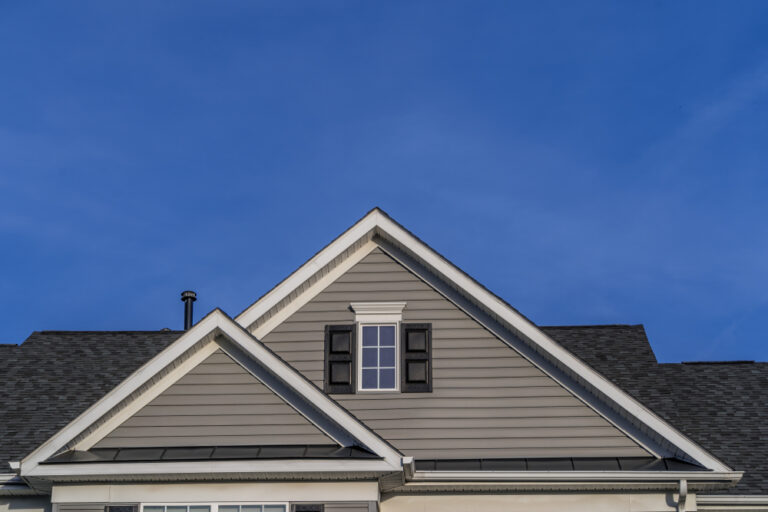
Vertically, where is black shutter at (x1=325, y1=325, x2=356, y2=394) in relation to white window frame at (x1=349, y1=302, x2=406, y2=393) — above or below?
below

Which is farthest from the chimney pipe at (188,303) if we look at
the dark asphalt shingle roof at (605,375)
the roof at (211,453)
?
the roof at (211,453)

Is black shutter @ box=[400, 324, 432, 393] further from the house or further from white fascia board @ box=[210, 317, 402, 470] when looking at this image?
white fascia board @ box=[210, 317, 402, 470]

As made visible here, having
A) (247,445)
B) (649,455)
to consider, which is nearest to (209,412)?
(247,445)

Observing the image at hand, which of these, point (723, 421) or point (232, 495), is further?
point (723, 421)

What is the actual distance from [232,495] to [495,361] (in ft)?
15.9

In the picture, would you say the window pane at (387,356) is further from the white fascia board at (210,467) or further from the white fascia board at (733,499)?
the white fascia board at (733,499)

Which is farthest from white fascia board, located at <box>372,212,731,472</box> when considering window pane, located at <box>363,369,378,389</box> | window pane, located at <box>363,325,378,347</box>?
window pane, located at <box>363,369,378,389</box>

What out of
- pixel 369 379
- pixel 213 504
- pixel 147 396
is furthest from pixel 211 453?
pixel 369 379

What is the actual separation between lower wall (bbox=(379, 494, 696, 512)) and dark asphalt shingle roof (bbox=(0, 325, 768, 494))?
1563mm

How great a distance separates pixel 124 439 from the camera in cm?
1569

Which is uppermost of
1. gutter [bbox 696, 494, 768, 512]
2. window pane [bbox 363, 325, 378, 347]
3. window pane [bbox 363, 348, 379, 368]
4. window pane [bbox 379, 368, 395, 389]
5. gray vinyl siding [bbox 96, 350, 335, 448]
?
window pane [bbox 363, 325, 378, 347]

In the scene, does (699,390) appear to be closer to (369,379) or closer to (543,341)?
(543,341)

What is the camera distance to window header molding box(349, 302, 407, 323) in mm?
17609

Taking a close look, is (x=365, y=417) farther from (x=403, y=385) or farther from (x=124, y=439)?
(x=124, y=439)
